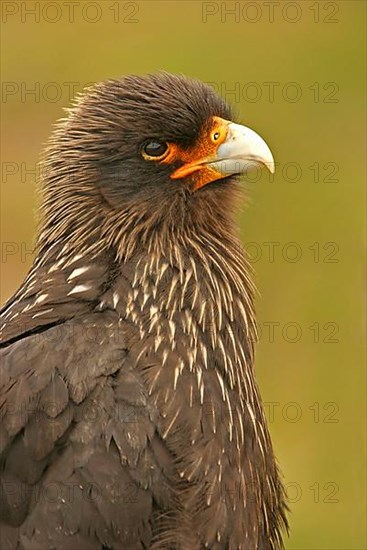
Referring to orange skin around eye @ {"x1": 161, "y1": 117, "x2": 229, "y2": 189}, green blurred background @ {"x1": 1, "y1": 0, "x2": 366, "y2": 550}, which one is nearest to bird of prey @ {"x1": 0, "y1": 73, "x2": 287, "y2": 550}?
orange skin around eye @ {"x1": 161, "y1": 117, "x2": 229, "y2": 189}

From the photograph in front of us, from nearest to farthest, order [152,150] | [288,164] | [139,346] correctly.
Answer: [139,346] < [152,150] < [288,164]

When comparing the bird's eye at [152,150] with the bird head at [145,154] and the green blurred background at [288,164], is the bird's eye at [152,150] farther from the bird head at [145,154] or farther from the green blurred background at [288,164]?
the green blurred background at [288,164]

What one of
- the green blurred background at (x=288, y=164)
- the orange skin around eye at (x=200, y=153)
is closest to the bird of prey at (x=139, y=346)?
the orange skin around eye at (x=200, y=153)

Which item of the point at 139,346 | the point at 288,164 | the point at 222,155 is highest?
the point at 288,164

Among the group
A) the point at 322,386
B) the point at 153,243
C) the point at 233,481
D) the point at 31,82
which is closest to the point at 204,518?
the point at 233,481

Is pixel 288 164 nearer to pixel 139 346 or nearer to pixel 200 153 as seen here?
pixel 200 153

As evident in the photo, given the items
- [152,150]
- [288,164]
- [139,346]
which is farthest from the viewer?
[288,164]

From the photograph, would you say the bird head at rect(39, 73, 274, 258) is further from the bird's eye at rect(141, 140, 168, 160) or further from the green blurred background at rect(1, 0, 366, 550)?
the green blurred background at rect(1, 0, 366, 550)

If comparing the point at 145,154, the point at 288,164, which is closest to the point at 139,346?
the point at 145,154
